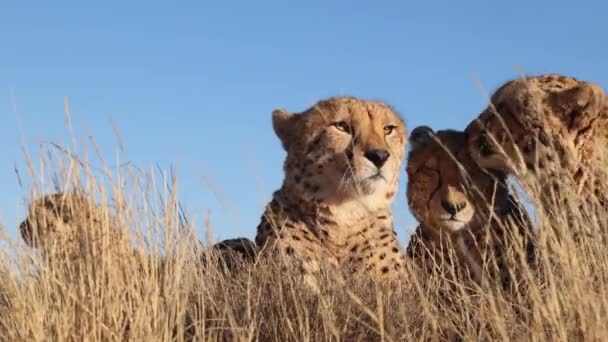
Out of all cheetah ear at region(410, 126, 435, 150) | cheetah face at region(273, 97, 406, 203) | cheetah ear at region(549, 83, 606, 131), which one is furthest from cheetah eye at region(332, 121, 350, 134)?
cheetah ear at region(549, 83, 606, 131)

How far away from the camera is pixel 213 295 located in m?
3.49

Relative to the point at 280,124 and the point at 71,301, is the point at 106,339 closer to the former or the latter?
the point at 71,301

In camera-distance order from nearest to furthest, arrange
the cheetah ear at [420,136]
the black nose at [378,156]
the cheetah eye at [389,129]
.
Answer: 1. the black nose at [378,156]
2. the cheetah eye at [389,129]
3. the cheetah ear at [420,136]

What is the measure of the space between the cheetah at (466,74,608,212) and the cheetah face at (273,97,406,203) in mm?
403

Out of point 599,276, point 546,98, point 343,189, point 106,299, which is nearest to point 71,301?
point 106,299

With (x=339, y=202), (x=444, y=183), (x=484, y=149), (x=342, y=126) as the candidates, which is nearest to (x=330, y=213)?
(x=339, y=202)

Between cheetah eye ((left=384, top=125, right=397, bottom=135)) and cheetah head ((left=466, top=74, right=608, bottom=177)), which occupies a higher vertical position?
cheetah eye ((left=384, top=125, right=397, bottom=135))

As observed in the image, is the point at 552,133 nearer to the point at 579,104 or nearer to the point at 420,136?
the point at 579,104

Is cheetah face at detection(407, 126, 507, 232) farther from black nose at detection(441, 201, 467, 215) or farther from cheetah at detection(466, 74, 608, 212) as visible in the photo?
cheetah at detection(466, 74, 608, 212)

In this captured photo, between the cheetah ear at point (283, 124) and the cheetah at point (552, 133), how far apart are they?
782 mm

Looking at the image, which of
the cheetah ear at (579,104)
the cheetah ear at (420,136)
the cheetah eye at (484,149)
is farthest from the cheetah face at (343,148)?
the cheetah ear at (579,104)

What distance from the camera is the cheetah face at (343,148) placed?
354 centimetres

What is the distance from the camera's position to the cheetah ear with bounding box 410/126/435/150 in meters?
4.24

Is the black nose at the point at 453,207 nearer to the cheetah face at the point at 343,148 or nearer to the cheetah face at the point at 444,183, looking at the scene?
the cheetah face at the point at 444,183
